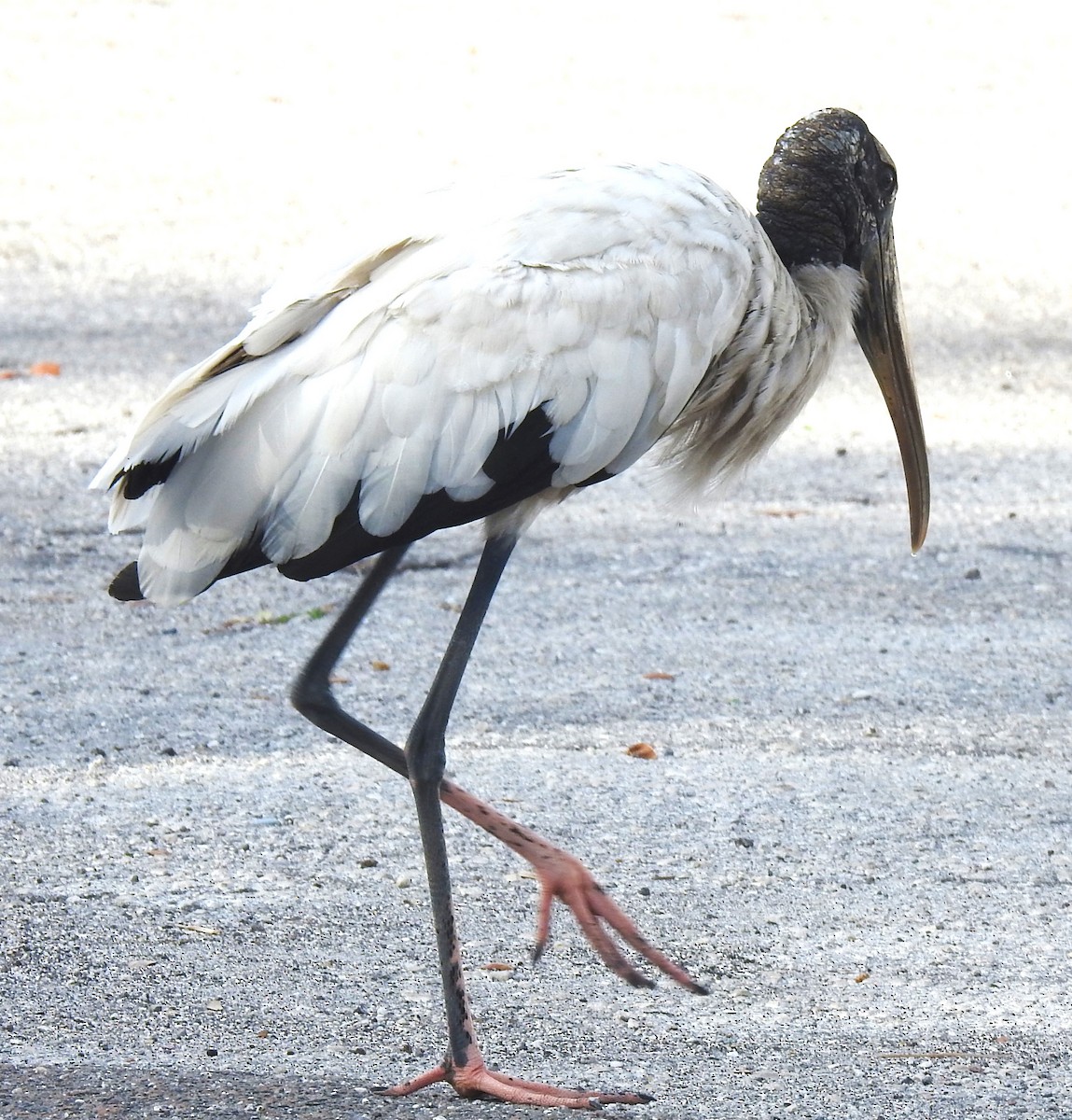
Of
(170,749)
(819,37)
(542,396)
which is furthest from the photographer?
(819,37)

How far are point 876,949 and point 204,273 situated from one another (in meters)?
7.16

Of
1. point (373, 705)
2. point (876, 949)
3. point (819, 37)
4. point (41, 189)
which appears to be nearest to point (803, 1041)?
point (876, 949)

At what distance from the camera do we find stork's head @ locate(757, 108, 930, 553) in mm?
3748

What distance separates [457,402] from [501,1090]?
116 cm

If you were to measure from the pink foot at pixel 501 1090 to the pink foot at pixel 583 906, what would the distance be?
20cm

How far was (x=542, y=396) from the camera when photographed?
320 cm

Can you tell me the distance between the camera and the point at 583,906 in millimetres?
3250

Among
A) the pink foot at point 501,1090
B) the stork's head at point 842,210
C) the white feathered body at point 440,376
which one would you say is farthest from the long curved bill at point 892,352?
the pink foot at point 501,1090

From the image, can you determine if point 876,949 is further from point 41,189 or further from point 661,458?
point 41,189

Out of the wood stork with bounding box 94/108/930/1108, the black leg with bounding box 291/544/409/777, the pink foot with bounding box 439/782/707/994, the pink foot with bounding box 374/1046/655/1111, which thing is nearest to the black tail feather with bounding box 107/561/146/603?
the wood stork with bounding box 94/108/930/1108

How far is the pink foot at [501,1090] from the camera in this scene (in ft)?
9.93

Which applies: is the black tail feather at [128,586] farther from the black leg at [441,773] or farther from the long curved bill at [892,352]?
the long curved bill at [892,352]

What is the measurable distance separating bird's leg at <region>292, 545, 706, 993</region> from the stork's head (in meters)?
1.07

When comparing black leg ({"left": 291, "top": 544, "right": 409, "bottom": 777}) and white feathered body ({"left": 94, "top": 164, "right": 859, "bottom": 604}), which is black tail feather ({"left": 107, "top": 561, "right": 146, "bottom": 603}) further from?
black leg ({"left": 291, "top": 544, "right": 409, "bottom": 777})
